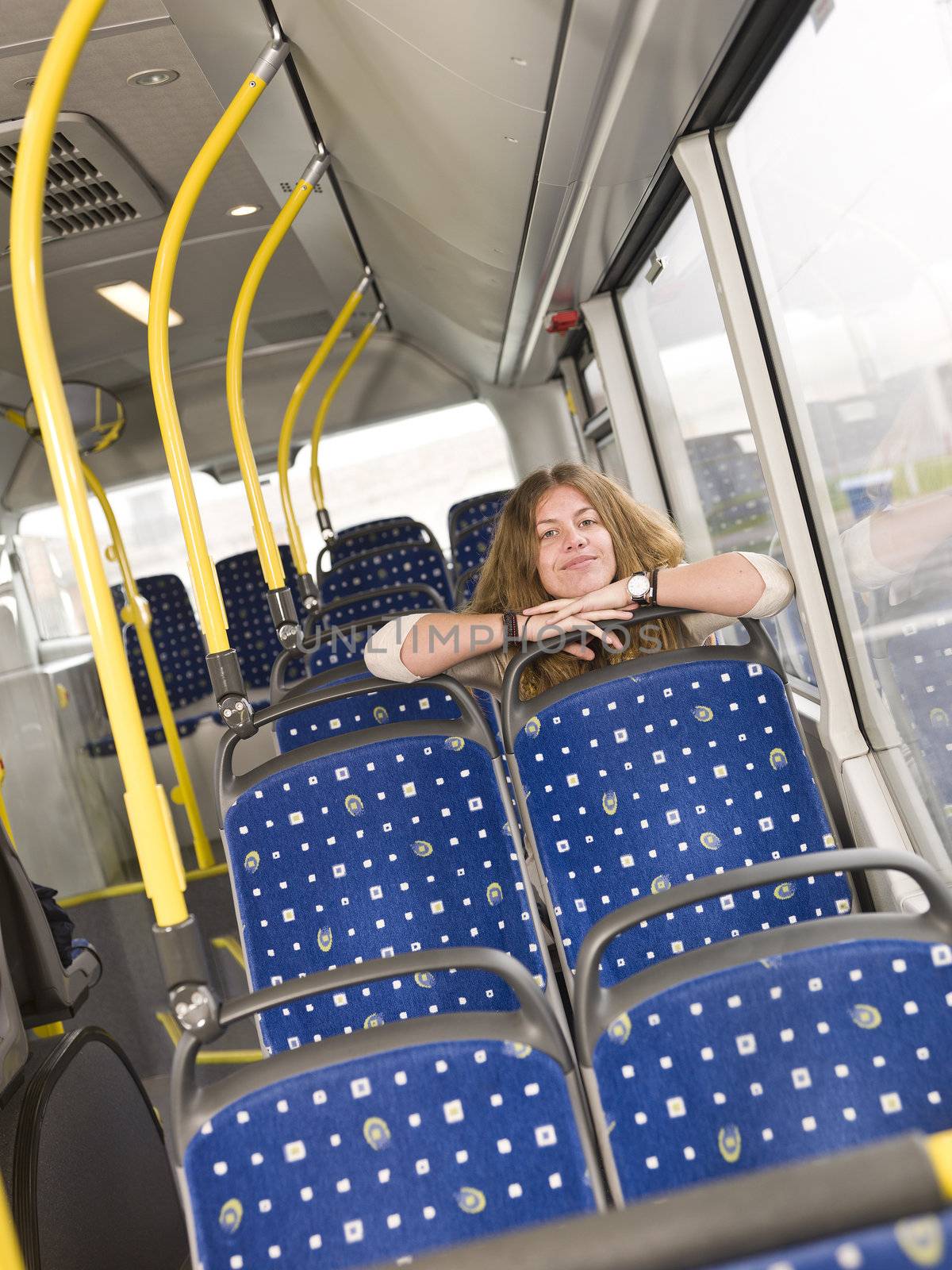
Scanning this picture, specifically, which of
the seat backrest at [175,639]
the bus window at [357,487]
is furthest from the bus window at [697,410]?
the seat backrest at [175,639]

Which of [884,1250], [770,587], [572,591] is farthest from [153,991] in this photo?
[884,1250]

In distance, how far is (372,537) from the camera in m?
5.62

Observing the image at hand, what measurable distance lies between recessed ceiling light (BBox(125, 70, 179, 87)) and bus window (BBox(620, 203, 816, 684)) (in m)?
1.53

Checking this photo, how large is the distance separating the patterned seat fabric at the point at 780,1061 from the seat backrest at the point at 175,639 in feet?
18.5

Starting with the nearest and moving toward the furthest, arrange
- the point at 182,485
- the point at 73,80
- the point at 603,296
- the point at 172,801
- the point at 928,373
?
the point at 928,373 → the point at 182,485 → the point at 73,80 → the point at 603,296 → the point at 172,801

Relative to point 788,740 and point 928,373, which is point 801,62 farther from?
point 788,740

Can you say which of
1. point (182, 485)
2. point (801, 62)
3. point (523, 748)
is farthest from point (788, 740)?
point (801, 62)

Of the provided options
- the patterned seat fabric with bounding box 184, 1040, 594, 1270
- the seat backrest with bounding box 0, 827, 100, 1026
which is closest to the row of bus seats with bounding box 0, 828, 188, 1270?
Answer: the seat backrest with bounding box 0, 827, 100, 1026

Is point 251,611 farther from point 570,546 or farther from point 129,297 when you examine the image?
point 570,546

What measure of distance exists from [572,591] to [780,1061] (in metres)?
1.40

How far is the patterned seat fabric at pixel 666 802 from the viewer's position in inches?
72.4

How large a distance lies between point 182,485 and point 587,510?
928 mm

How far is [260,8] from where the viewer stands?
8.30 ft

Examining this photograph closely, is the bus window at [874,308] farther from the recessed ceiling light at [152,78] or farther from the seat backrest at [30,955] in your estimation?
the seat backrest at [30,955]
